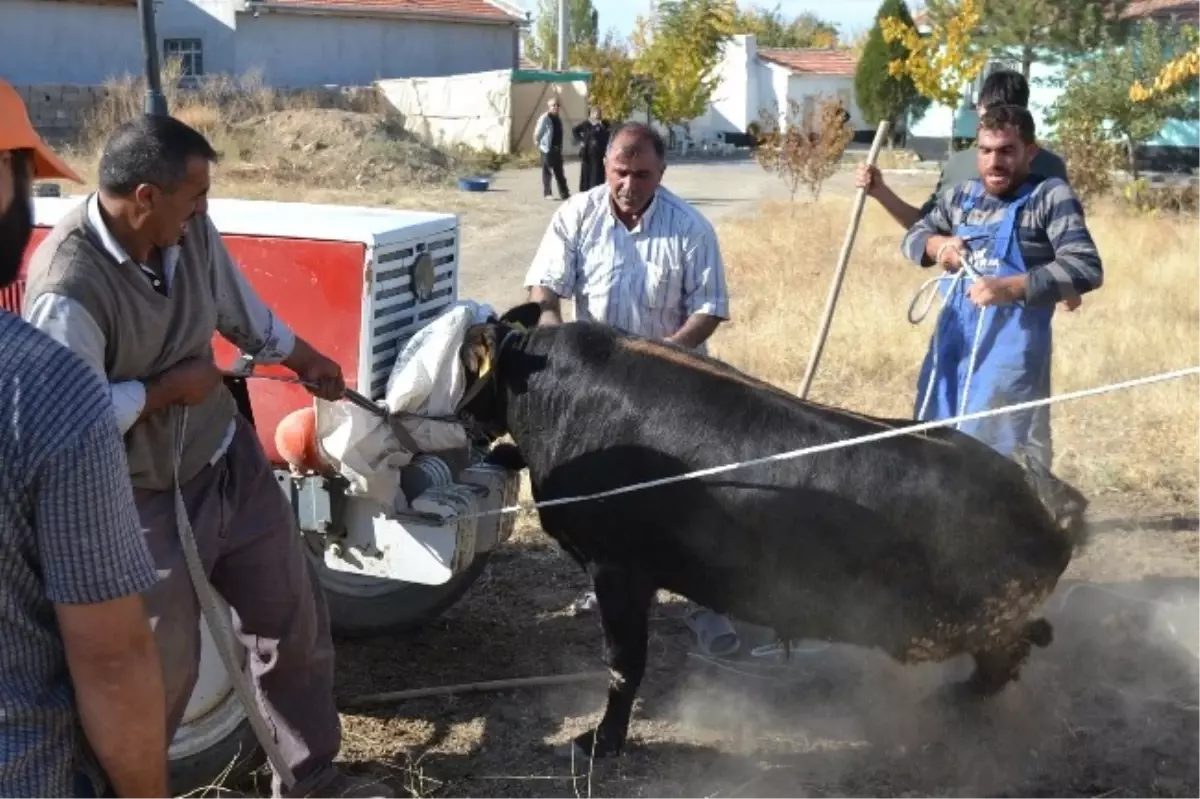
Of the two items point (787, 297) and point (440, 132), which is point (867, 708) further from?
point (440, 132)

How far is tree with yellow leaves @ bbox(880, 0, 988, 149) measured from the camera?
24.7 m

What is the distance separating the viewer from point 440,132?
3456 centimetres

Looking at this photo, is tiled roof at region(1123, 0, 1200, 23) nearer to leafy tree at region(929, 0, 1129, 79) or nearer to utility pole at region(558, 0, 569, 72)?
leafy tree at region(929, 0, 1129, 79)

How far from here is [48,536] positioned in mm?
1628

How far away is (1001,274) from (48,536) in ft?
12.2

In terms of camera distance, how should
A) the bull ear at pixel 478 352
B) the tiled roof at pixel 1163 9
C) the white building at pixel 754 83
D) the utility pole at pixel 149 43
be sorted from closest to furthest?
the bull ear at pixel 478 352
the utility pole at pixel 149 43
the tiled roof at pixel 1163 9
the white building at pixel 754 83

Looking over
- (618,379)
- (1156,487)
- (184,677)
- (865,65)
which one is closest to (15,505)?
(184,677)

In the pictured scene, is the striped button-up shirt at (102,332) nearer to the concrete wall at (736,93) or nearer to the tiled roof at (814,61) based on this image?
the concrete wall at (736,93)

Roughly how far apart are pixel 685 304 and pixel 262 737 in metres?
2.17

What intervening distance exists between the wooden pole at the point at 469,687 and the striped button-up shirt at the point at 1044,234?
1.93 metres

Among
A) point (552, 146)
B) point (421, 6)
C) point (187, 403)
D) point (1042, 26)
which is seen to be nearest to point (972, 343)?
point (187, 403)

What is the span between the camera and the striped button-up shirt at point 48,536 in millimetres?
1583

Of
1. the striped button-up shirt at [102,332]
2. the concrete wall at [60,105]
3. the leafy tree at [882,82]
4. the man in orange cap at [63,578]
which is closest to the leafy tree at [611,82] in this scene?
the leafy tree at [882,82]

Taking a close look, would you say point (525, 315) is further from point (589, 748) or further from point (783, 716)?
point (783, 716)
